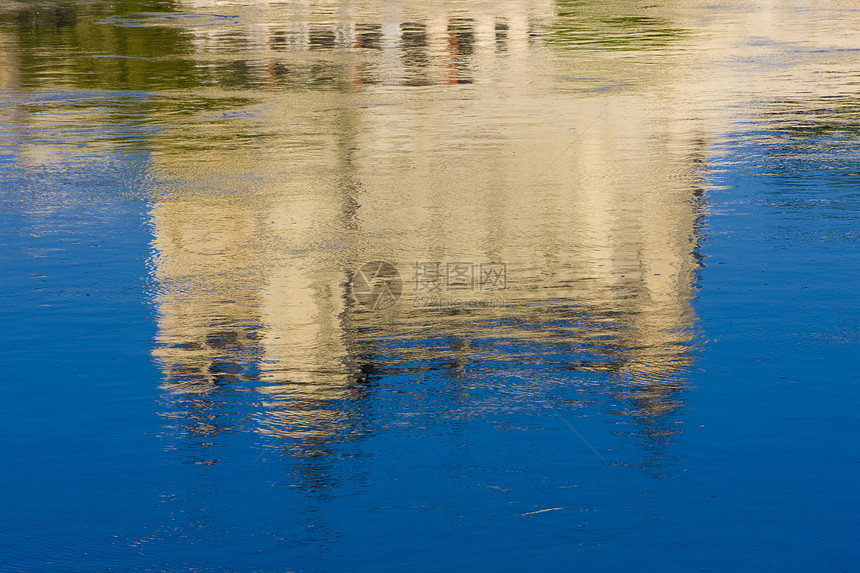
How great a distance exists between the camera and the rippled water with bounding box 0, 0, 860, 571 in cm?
443

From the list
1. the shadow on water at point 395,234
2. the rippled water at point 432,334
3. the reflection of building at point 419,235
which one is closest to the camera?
the rippled water at point 432,334

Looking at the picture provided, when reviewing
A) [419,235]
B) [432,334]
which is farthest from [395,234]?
[432,334]

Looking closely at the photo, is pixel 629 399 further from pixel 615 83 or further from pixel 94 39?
pixel 94 39

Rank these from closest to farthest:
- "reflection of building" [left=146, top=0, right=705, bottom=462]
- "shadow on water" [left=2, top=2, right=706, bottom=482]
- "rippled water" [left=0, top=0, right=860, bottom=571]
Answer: "rippled water" [left=0, top=0, right=860, bottom=571], "shadow on water" [left=2, top=2, right=706, bottom=482], "reflection of building" [left=146, top=0, right=705, bottom=462]

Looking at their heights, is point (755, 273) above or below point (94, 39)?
below

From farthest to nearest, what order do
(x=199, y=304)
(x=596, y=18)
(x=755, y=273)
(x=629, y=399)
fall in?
(x=596, y=18) < (x=755, y=273) < (x=199, y=304) < (x=629, y=399)

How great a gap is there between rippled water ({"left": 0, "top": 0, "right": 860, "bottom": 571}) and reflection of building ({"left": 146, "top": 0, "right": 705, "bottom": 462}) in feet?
0.11

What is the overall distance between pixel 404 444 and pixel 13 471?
5.56 feet

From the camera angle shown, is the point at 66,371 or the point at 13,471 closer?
the point at 13,471

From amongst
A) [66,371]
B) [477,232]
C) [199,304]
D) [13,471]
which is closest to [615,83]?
[477,232]

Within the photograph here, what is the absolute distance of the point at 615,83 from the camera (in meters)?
15.9

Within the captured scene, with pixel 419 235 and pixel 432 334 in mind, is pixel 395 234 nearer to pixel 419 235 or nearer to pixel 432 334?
pixel 419 235

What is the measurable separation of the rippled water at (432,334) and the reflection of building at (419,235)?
3 centimetres

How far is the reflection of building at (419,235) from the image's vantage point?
6008mm
